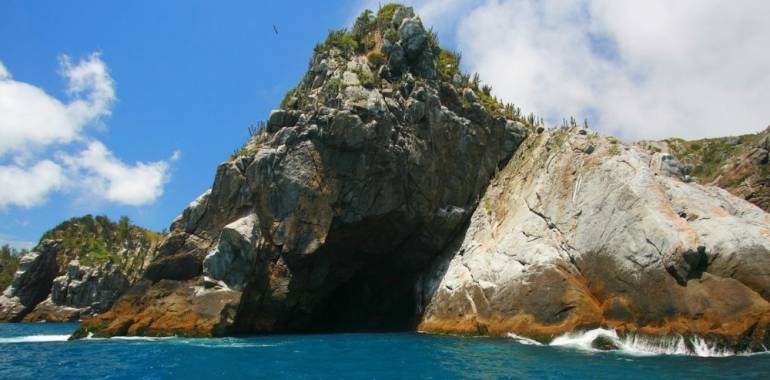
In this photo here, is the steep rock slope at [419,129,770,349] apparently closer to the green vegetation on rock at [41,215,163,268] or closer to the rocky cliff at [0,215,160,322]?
the rocky cliff at [0,215,160,322]

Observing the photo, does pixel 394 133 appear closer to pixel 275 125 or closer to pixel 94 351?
pixel 275 125

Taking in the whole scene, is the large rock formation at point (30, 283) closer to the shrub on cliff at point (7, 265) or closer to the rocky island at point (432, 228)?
the shrub on cliff at point (7, 265)

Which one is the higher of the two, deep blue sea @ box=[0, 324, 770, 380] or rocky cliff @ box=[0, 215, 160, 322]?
rocky cliff @ box=[0, 215, 160, 322]

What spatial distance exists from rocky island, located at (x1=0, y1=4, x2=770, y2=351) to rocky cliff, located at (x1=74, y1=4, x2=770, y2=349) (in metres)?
0.14

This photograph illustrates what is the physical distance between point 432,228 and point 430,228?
0.19m

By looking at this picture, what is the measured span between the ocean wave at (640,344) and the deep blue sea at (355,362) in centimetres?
170

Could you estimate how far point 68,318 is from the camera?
278 feet

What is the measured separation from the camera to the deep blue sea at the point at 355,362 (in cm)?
2219

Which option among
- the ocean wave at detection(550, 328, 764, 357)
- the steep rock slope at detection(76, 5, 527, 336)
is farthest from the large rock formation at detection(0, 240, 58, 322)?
the ocean wave at detection(550, 328, 764, 357)

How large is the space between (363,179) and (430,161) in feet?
22.0

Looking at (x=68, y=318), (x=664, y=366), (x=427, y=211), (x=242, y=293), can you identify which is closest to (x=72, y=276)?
(x=68, y=318)

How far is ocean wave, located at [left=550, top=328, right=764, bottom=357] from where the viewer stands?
27.7 metres

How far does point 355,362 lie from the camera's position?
26.2 m

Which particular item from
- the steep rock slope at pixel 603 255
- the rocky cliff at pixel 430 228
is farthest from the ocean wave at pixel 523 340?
the rocky cliff at pixel 430 228
